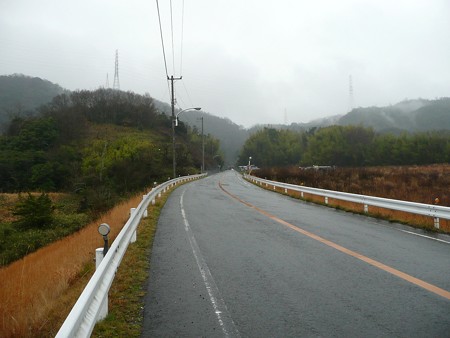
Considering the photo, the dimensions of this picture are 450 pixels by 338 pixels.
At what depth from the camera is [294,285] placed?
5449 millimetres

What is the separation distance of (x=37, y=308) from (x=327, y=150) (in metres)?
128

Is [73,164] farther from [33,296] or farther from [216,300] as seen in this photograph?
[216,300]

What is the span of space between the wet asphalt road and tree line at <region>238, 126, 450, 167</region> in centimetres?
10674

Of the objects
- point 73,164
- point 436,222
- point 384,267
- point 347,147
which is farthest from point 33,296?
point 347,147

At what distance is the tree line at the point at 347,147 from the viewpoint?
108 metres

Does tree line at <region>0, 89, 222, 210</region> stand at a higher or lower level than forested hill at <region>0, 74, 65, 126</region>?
lower

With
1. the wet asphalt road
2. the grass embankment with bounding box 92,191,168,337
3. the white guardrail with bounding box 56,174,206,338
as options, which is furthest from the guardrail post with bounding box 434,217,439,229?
the white guardrail with bounding box 56,174,206,338

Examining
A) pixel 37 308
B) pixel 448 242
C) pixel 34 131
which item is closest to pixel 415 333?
pixel 37 308

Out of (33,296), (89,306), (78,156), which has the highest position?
(78,156)

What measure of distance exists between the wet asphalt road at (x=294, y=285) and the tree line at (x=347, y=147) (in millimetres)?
106738

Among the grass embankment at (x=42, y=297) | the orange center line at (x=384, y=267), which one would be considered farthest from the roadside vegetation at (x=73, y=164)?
the orange center line at (x=384, y=267)

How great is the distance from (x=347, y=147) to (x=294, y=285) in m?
128

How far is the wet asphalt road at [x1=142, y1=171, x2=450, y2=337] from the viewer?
13.3ft

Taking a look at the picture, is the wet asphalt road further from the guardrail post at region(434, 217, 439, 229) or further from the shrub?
the shrub
